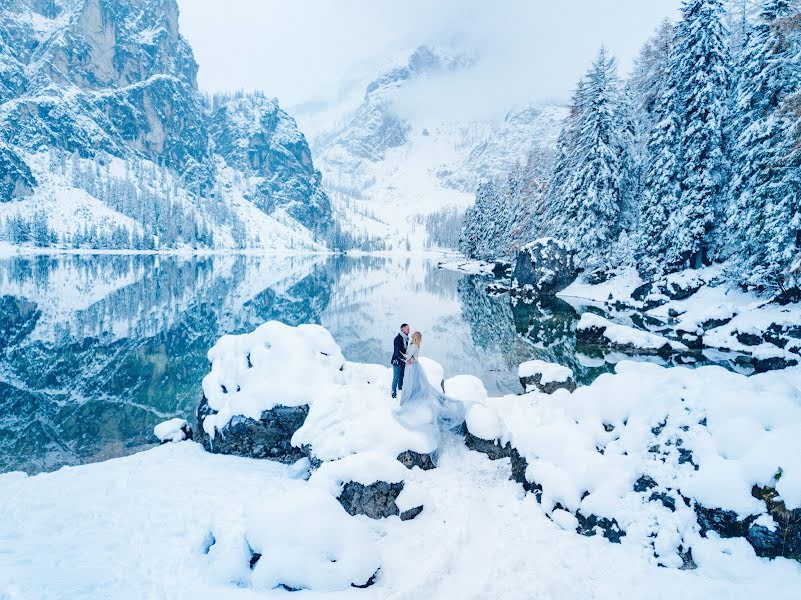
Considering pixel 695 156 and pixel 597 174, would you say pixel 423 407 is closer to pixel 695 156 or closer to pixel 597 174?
pixel 695 156

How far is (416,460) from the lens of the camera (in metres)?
Answer: 9.59

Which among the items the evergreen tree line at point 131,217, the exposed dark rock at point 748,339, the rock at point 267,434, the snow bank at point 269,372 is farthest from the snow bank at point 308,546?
the evergreen tree line at point 131,217

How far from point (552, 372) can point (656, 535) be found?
8.24 m

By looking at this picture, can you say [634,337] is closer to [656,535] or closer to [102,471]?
[656,535]

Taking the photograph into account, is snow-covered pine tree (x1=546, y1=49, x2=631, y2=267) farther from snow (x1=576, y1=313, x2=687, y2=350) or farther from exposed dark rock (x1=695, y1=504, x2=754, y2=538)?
exposed dark rock (x1=695, y1=504, x2=754, y2=538)

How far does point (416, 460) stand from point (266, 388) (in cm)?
464

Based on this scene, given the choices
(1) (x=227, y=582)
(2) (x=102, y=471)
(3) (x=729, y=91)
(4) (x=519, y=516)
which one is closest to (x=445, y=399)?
(4) (x=519, y=516)

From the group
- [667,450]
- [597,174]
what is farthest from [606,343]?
[597,174]

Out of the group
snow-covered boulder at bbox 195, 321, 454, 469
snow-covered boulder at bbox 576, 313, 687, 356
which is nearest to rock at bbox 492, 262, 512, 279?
snow-covered boulder at bbox 576, 313, 687, 356

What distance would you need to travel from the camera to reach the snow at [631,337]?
72.5 feet

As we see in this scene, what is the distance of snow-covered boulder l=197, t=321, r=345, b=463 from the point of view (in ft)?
37.6

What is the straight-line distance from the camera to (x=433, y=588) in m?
6.20

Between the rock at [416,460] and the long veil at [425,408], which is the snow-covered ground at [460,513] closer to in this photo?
the rock at [416,460]

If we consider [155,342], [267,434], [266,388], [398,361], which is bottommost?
[155,342]
